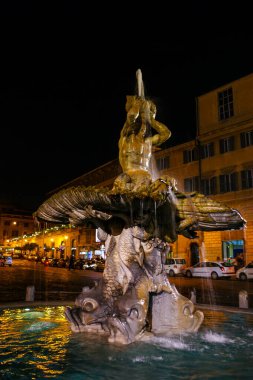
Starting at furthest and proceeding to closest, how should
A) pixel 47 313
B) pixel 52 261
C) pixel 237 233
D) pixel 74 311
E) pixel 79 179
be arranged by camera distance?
pixel 79 179
pixel 52 261
pixel 237 233
pixel 47 313
pixel 74 311

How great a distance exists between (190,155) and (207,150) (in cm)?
238

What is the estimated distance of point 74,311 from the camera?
21.7 ft

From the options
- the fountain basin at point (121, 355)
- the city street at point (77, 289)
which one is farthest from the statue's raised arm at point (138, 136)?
the city street at point (77, 289)

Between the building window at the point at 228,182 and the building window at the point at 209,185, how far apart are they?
0.82 m

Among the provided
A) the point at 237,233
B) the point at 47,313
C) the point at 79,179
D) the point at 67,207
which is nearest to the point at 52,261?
the point at 79,179

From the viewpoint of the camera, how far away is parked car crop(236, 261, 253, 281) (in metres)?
25.0

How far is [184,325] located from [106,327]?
1.40m

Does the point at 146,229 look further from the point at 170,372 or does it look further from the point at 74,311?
the point at 170,372

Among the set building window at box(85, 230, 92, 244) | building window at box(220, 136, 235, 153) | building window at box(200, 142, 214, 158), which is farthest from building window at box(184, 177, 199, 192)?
building window at box(85, 230, 92, 244)

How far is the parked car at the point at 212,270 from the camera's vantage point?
2702 cm

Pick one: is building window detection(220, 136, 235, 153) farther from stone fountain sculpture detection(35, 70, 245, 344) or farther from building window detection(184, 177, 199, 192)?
stone fountain sculpture detection(35, 70, 245, 344)

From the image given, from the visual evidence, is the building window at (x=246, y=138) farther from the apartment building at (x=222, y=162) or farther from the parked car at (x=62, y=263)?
the parked car at (x=62, y=263)

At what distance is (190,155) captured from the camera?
37.8 meters

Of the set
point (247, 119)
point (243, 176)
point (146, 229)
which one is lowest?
point (146, 229)
